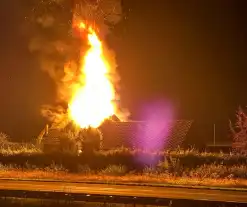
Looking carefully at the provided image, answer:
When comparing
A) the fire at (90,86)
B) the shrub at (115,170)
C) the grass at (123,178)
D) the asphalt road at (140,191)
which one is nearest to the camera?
the asphalt road at (140,191)

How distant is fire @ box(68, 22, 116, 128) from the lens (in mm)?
51562

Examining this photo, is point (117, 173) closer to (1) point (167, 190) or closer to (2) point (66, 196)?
(1) point (167, 190)

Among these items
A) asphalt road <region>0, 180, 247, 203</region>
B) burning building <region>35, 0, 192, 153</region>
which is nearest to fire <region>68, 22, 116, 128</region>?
burning building <region>35, 0, 192, 153</region>

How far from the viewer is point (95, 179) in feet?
101

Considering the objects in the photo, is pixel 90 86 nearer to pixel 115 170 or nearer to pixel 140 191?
pixel 115 170

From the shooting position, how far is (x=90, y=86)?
52.5 metres

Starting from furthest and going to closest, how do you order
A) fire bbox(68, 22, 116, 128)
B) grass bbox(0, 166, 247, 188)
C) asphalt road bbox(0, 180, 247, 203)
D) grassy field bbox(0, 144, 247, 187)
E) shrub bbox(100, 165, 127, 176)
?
fire bbox(68, 22, 116, 128), shrub bbox(100, 165, 127, 176), grassy field bbox(0, 144, 247, 187), grass bbox(0, 166, 247, 188), asphalt road bbox(0, 180, 247, 203)

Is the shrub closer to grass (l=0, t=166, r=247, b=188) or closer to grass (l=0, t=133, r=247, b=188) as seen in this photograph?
grass (l=0, t=133, r=247, b=188)

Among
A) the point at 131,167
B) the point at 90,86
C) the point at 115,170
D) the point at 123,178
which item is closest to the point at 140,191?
the point at 123,178

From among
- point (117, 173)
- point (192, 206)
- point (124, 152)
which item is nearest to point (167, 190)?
point (192, 206)

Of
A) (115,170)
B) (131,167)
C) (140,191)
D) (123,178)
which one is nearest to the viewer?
(140,191)

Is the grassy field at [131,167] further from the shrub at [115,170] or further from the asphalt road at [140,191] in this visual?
the asphalt road at [140,191]

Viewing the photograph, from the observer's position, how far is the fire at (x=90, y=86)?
51.6 meters

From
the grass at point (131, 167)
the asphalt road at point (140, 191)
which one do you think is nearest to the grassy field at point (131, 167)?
the grass at point (131, 167)
